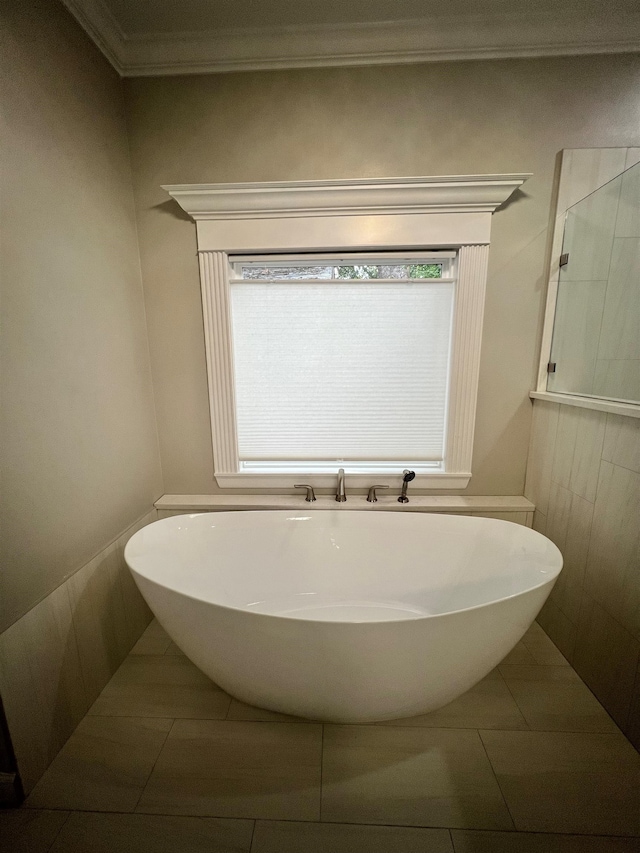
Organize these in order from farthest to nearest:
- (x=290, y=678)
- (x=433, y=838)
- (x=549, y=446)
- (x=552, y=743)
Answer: (x=549, y=446) < (x=552, y=743) < (x=290, y=678) < (x=433, y=838)

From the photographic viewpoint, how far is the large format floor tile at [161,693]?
1225mm

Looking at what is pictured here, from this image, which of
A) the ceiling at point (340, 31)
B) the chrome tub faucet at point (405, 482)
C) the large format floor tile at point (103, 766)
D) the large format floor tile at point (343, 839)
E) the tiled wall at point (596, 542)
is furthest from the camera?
the chrome tub faucet at point (405, 482)

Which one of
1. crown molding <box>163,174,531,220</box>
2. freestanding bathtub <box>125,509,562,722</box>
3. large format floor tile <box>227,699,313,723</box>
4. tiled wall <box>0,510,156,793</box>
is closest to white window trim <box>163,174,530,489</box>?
crown molding <box>163,174,531,220</box>

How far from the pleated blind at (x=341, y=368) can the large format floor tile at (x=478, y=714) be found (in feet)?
3.28

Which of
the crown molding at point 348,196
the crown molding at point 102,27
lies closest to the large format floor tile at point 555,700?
the crown molding at point 348,196

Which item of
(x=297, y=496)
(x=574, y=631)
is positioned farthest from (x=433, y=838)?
(x=297, y=496)

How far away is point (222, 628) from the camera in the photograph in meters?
0.97

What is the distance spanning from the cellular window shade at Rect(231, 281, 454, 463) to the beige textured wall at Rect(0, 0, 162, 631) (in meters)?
0.56

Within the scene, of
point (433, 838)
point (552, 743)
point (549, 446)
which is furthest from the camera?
point (549, 446)

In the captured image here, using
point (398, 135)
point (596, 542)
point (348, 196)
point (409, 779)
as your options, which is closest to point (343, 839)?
point (409, 779)

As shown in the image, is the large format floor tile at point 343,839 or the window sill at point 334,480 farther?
the window sill at point 334,480

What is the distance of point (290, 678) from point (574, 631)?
4.12 ft

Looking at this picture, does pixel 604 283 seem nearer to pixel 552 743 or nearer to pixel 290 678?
pixel 552 743

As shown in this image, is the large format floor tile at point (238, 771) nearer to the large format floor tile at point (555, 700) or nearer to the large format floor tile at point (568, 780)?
the large format floor tile at point (568, 780)
